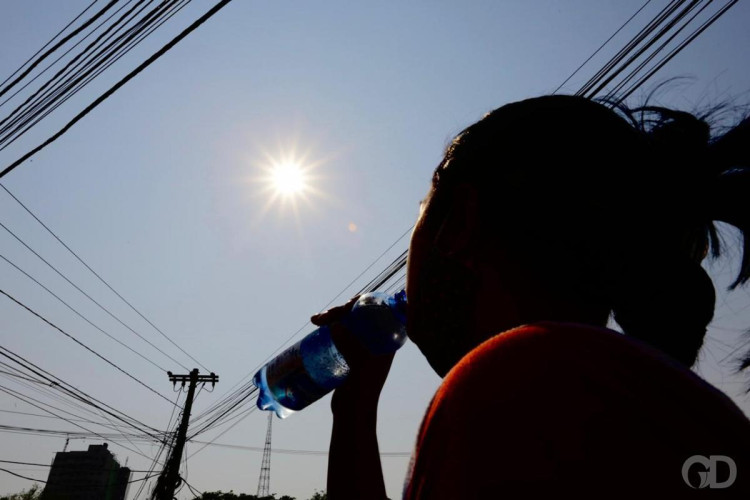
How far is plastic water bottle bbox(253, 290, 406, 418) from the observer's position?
2916 millimetres

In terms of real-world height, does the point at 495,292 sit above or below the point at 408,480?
above

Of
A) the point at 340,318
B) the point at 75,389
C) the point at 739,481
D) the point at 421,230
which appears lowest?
the point at 739,481

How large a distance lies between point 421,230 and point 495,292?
0.31 meters

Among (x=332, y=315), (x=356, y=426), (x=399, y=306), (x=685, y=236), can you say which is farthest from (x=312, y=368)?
(x=685, y=236)

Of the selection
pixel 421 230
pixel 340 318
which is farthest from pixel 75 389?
pixel 421 230

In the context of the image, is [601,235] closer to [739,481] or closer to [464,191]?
[464,191]

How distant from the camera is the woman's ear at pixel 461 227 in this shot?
1.10 m

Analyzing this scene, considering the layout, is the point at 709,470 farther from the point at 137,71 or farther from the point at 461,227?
the point at 137,71

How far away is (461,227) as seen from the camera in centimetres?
114

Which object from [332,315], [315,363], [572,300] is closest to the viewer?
[572,300]

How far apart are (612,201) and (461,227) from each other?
34 centimetres

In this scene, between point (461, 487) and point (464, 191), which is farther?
point (464, 191)

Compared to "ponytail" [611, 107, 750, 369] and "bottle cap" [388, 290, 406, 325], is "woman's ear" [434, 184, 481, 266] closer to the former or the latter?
"ponytail" [611, 107, 750, 369]

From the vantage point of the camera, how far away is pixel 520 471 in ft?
1.68
